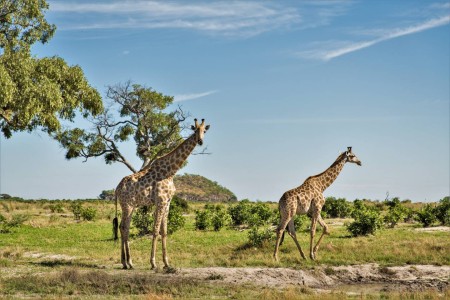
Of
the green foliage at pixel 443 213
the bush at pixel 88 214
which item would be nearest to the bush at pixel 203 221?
the bush at pixel 88 214

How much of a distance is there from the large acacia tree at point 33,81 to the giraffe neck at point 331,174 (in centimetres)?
1158

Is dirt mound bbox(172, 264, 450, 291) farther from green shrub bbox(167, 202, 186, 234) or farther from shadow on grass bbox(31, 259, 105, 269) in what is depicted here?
green shrub bbox(167, 202, 186, 234)

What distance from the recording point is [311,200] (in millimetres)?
21297

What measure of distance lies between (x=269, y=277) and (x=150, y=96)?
87.8ft

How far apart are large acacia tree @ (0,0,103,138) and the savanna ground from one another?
580 centimetres

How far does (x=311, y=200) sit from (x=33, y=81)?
13263 mm

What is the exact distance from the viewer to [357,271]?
1881cm

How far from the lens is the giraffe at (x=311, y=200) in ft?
67.5

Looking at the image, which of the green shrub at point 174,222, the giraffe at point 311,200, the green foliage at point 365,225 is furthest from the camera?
the green shrub at point 174,222

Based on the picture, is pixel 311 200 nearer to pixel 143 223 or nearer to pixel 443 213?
pixel 143 223

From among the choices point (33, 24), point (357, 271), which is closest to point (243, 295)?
point (357, 271)

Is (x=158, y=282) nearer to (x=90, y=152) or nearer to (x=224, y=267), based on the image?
(x=224, y=267)

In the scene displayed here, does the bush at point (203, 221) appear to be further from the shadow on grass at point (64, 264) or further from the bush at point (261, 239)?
the shadow on grass at point (64, 264)

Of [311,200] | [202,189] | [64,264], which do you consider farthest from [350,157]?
[202,189]
